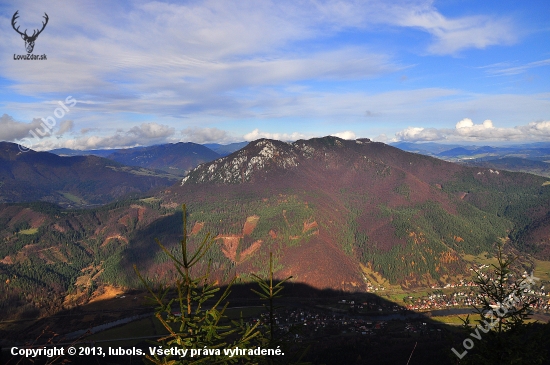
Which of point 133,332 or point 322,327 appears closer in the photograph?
point 322,327

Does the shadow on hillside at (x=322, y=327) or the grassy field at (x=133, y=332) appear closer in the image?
the shadow on hillside at (x=322, y=327)

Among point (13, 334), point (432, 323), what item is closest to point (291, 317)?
point (432, 323)

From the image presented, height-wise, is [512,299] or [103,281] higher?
[512,299]

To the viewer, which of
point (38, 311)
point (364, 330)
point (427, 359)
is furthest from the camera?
point (38, 311)

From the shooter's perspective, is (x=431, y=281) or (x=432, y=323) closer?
(x=432, y=323)

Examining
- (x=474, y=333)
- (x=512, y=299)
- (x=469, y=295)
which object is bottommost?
(x=469, y=295)

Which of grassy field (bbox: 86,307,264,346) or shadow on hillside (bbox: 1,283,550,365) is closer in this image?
shadow on hillside (bbox: 1,283,550,365)

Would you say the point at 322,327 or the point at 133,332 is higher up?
the point at 133,332

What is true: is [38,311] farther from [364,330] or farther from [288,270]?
[364,330]
